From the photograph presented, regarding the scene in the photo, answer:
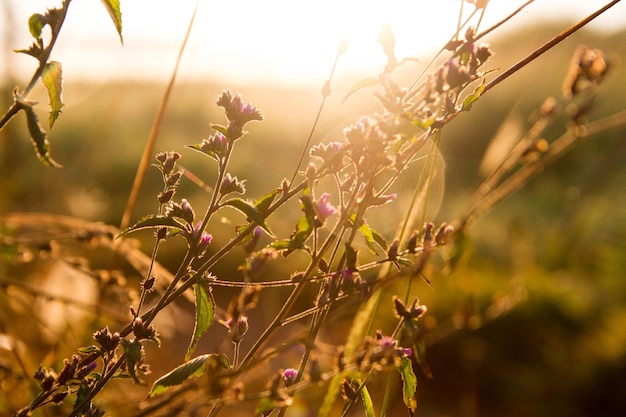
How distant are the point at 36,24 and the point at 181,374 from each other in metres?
0.34

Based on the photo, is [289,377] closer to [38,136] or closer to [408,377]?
[408,377]

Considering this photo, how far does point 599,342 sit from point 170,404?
309cm

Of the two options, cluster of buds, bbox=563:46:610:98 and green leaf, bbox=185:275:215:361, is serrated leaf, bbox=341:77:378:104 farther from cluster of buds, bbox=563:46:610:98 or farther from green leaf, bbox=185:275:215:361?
cluster of buds, bbox=563:46:610:98

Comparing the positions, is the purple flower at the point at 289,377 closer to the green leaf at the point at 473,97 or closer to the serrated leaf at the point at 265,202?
the serrated leaf at the point at 265,202

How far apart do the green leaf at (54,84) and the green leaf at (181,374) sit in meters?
0.26

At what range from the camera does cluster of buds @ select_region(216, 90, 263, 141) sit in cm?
68

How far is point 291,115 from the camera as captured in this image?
12.4m

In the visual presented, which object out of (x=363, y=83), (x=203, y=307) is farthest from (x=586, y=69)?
(x=203, y=307)

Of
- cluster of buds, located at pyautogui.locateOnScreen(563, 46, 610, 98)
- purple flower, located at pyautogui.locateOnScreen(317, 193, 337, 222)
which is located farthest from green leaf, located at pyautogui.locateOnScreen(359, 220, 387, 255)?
cluster of buds, located at pyautogui.locateOnScreen(563, 46, 610, 98)

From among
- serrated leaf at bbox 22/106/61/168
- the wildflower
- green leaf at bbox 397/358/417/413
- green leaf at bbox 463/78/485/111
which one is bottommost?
green leaf at bbox 397/358/417/413

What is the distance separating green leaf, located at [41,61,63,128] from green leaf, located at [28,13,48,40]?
30mm

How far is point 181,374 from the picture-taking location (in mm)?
589

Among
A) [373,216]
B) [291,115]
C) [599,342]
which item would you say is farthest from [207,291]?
[291,115]

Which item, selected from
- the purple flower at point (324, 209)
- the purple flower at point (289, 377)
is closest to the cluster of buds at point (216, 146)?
the purple flower at point (324, 209)
